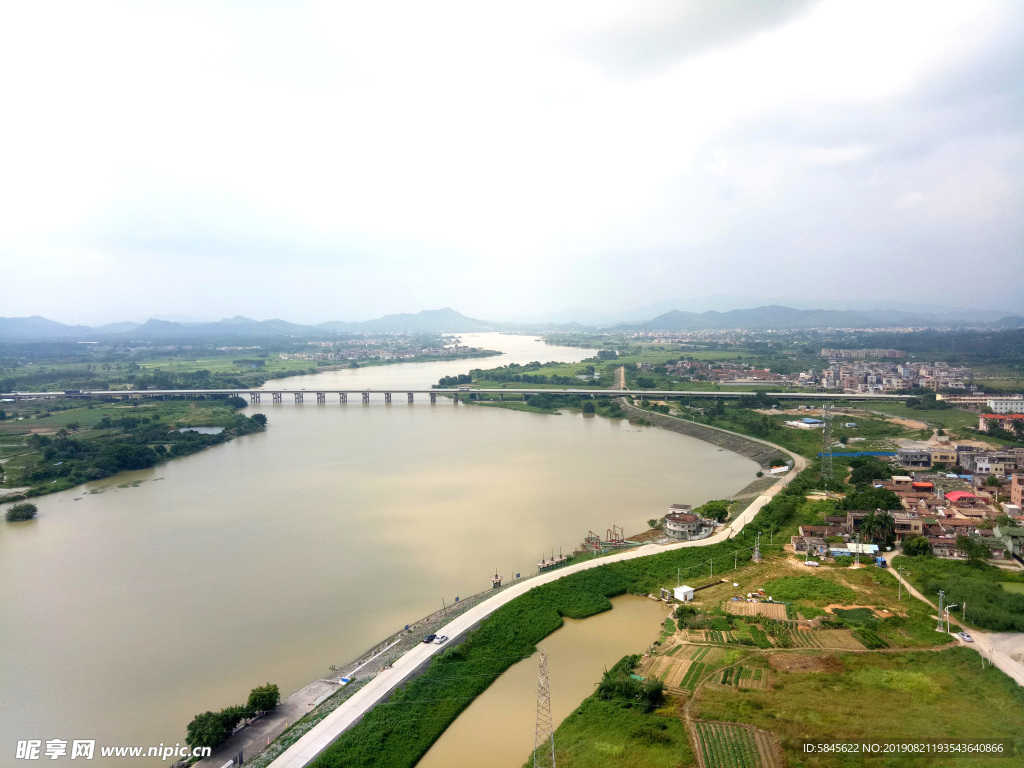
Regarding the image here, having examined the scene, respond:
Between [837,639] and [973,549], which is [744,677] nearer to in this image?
[837,639]

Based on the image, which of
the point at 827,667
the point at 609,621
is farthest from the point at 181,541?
the point at 827,667

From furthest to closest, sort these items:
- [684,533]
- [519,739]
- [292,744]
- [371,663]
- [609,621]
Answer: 1. [684,533]
2. [609,621]
3. [371,663]
4. [519,739]
5. [292,744]

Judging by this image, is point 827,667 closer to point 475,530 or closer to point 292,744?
point 292,744

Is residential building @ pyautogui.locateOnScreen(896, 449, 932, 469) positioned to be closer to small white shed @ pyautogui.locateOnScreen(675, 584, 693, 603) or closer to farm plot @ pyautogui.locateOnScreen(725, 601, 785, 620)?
farm plot @ pyautogui.locateOnScreen(725, 601, 785, 620)

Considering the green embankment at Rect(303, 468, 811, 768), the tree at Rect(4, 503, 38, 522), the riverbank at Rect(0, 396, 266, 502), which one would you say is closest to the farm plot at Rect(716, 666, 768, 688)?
the green embankment at Rect(303, 468, 811, 768)

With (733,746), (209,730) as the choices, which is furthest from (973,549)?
(209,730)

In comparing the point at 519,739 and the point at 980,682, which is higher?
the point at 980,682

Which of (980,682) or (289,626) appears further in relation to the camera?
(289,626)

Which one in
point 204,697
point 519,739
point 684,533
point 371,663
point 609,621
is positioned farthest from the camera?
point 684,533
